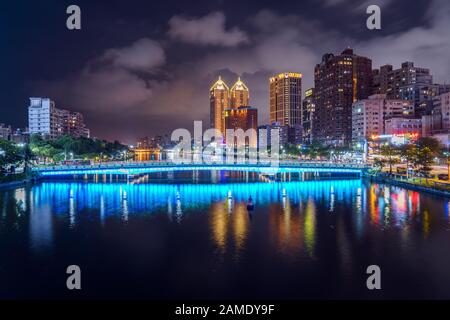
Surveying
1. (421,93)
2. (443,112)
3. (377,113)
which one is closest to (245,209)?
(443,112)

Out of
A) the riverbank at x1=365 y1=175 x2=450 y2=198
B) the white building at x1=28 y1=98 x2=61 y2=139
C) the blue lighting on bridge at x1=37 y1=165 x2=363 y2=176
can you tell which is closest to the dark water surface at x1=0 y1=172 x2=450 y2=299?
the riverbank at x1=365 y1=175 x2=450 y2=198

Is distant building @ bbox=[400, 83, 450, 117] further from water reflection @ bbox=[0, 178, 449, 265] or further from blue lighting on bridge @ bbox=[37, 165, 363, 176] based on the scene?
water reflection @ bbox=[0, 178, 449, 265]

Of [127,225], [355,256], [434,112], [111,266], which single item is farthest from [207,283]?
[434,112]

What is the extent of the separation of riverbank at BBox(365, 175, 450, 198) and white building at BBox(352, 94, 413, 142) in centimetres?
6558

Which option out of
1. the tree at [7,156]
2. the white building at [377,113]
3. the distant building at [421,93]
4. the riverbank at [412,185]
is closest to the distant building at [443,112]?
the white building at [377,113]

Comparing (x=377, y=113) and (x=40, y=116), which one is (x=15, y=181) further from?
(x=377, y=113)

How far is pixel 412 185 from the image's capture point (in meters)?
59.9

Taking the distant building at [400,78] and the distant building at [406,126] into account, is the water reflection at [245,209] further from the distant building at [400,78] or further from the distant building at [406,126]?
the distant building at [400,78]

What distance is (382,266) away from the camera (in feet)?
84.8

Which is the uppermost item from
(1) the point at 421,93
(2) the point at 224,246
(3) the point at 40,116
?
(1) the point at 421,93

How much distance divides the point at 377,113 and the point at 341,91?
37.1m

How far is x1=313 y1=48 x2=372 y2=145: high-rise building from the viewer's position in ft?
560

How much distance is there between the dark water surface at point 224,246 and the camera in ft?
73.5
